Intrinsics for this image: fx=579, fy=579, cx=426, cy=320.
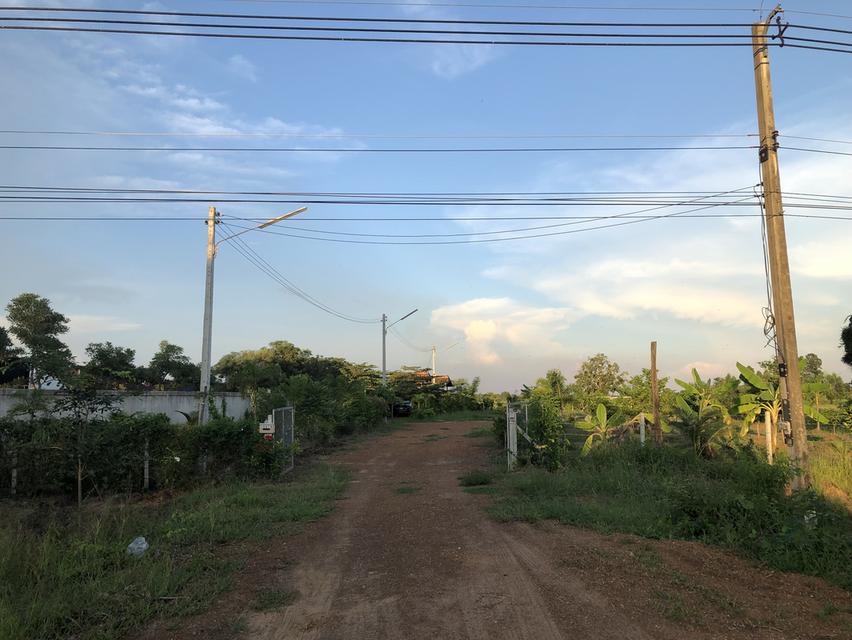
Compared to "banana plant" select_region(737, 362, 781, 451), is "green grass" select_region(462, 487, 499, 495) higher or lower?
lower

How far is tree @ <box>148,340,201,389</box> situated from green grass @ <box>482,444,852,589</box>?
43255 millimetres

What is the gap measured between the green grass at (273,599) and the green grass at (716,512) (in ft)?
13.2

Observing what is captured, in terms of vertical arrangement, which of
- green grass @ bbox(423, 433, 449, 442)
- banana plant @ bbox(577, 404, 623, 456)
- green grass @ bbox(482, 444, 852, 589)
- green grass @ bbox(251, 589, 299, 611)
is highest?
banana plant @ bbox(577, 404, 623, 456)

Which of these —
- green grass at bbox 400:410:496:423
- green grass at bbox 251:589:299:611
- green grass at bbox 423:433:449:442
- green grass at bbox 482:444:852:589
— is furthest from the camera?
green grass at bbox 400:410:496:423

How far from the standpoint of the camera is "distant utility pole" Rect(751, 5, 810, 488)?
8.79 metres

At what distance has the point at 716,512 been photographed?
7.69 metres

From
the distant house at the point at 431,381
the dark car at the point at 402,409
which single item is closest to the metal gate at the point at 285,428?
the dark car at the point at 402,409

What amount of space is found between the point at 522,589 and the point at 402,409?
3937cm

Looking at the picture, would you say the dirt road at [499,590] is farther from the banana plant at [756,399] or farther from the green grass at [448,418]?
the green grass at [448,418]

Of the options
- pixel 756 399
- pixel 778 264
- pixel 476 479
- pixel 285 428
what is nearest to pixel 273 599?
pixel 476 479

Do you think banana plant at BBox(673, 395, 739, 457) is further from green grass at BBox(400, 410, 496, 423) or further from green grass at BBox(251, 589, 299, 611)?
green grass at BBox(400, 410, 496, 423)

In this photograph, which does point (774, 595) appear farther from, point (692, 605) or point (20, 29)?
point (20, 29)

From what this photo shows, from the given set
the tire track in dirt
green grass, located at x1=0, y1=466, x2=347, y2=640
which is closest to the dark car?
green grass, located at x1=0, y1=466, x2=347, y2=640

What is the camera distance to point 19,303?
40.8 meters
